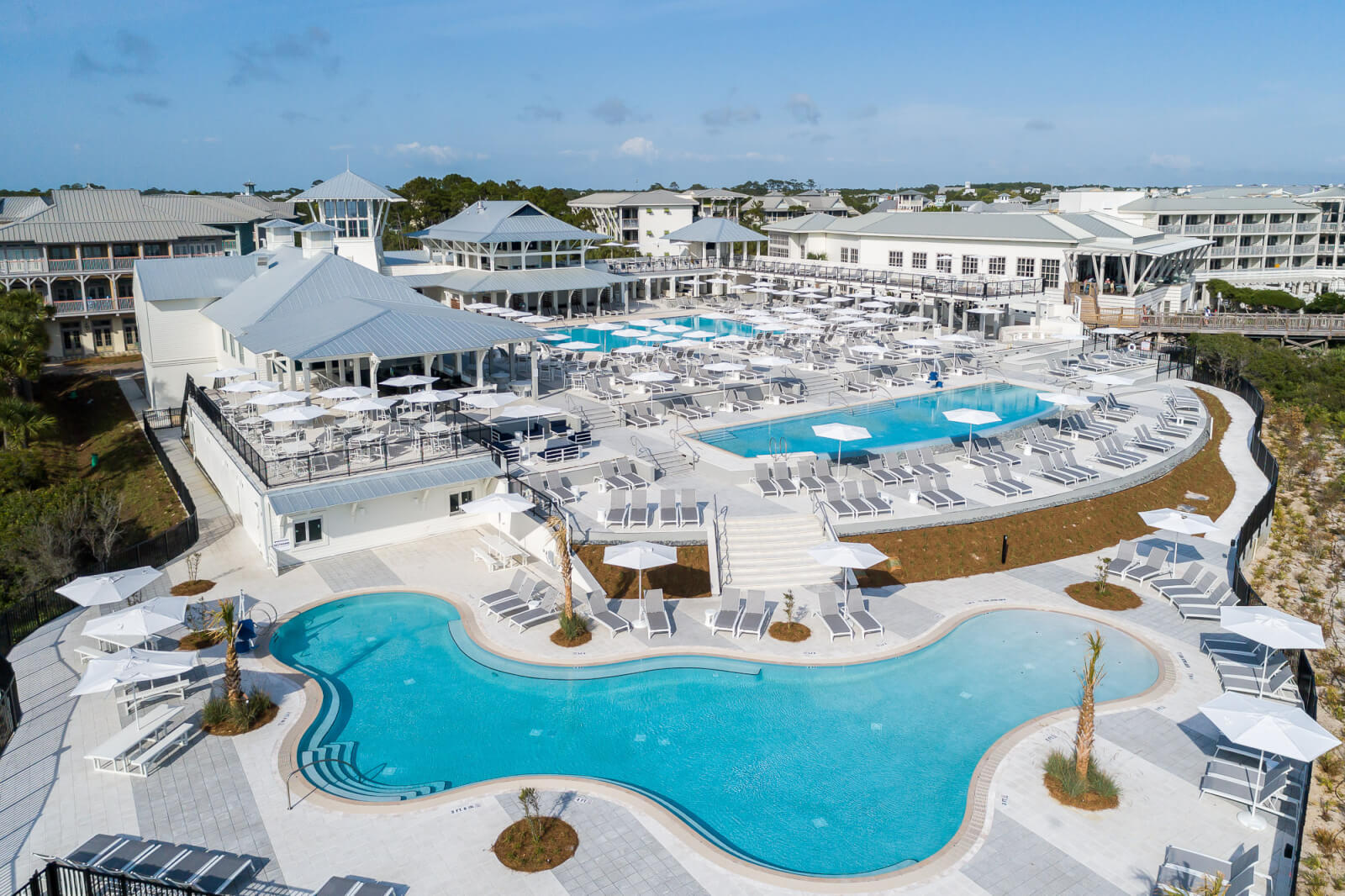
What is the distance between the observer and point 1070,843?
36.4ft

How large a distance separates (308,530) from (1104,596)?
16832 mm

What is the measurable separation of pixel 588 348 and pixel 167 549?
21.2 metres

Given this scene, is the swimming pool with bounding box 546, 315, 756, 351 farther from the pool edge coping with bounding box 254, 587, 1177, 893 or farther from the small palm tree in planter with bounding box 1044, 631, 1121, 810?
the small palm tree in planter with bounding box 1044, 631, 1121, 810

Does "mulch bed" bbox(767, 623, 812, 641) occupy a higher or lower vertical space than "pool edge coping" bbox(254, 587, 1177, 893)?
higher

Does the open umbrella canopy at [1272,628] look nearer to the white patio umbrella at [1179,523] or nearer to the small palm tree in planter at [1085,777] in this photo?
the white patio umbrella at [1179,523]

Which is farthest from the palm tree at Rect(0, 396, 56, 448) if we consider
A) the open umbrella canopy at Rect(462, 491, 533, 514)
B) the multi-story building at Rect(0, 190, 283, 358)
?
the open umbrella canopy at Rect(462, 491, 533, 514)

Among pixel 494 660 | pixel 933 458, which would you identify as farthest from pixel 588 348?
pixel 494 660

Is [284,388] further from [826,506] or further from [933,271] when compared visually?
[933,271]

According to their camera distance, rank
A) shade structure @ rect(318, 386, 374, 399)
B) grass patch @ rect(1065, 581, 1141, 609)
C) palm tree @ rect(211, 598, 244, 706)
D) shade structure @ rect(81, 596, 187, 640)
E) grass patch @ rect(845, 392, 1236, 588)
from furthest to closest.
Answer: shade structure @ rect(318, 386, 374, 399), grass patch @ rect(845, 392, 1236, 588), grass patch @ rect(1065, 581, 1141, 609), shade structure @ rect(81, 596, 187, 640), palm tree @ rect(211, 598, 244, 706)

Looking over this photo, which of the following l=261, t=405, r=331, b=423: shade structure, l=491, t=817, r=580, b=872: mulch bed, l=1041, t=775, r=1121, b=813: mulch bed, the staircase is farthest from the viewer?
l=261, t=405, r=331, b=423: shade structure

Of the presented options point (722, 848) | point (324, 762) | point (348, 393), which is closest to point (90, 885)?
Answer: point (324, 762)

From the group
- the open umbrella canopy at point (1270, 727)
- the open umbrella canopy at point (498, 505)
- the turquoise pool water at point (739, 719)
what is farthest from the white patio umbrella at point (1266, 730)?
the open umbrella canopy at point (498, 505)

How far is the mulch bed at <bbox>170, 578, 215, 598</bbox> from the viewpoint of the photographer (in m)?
18.4

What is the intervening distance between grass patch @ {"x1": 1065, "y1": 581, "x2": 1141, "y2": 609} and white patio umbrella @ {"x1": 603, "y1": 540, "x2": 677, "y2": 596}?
329 inches
